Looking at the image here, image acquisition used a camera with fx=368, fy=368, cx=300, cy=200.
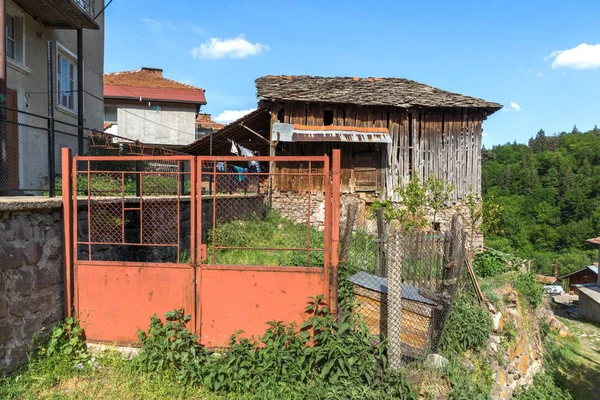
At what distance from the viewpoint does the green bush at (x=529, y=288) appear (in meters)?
9.60

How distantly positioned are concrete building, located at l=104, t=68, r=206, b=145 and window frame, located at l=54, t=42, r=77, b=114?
1309 cm

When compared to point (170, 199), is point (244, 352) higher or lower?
lower

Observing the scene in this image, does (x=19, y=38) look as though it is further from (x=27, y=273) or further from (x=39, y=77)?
(x=27, y=273)

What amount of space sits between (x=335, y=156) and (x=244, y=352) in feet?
8.58

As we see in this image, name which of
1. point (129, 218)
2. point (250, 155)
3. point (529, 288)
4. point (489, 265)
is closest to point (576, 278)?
point (489, 265)

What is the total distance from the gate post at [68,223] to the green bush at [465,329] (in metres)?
5.40

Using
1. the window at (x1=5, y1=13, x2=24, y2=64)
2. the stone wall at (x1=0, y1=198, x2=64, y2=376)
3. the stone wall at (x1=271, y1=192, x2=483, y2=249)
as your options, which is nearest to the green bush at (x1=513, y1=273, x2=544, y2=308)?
the stone wall at (x1=271, y1=192, x2=483, y2=249)

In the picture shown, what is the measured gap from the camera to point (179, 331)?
15.2ft

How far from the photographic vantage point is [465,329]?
6.11m

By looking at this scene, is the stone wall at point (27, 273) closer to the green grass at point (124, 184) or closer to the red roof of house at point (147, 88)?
the green grass at point (124, 184)

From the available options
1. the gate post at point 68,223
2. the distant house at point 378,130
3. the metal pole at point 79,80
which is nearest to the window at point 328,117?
the distant house at point 378,130

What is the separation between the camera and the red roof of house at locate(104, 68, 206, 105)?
79.9 ft

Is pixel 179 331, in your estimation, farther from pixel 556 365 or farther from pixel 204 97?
pixel 204 97

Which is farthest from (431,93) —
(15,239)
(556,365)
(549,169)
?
(549,169)
